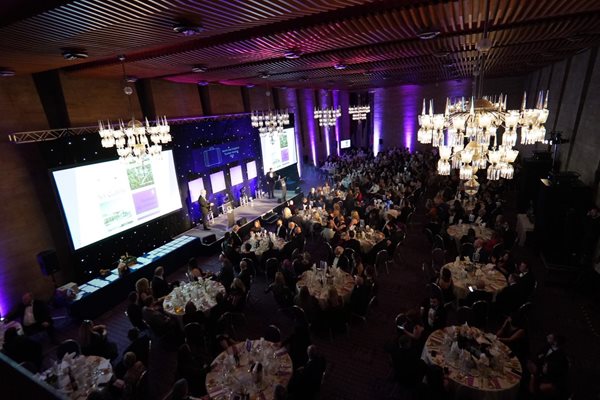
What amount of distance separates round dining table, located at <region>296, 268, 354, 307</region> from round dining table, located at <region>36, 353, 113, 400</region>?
153 inches

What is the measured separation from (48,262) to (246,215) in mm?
7273

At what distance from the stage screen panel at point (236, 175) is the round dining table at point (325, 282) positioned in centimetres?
846

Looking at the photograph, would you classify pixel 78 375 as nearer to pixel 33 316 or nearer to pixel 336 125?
pixel 33 316

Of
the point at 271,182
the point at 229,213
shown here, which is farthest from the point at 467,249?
the point at 271,182

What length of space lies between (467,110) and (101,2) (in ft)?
16.4

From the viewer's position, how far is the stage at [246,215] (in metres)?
12.4

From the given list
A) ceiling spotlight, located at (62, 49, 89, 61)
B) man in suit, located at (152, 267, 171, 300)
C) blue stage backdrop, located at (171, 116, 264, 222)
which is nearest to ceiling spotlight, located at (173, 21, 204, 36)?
ceiling spotlight, located at (62, 49, 89, 61)

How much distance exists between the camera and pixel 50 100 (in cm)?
864

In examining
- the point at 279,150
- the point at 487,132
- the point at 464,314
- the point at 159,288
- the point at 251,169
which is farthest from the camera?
the point at 279,150

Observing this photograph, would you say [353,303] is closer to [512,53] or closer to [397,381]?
[397,381]

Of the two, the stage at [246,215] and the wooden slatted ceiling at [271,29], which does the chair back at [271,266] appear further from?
the wooden slatted ceiling at [271,29]

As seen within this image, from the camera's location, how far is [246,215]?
14.3m

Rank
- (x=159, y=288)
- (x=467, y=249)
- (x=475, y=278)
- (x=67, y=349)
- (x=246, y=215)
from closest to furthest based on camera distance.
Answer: (x=67, y=349), (x=475, y=278), (x=159, y=288), (x=467, y=249), (x=246, y=215)

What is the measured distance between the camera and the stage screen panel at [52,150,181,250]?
8.82 meters
